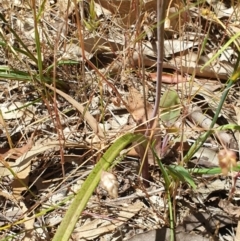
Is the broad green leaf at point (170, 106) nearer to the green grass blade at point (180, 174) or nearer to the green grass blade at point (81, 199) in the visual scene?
the green grass blade at point (180, 174)

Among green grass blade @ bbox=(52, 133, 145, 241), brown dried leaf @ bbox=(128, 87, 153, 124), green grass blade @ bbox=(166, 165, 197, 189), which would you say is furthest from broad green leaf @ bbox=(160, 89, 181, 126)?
green grass blade @ bbox=(52, 133, 145, 241)

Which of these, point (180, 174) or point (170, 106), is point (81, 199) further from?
point (170, 106)

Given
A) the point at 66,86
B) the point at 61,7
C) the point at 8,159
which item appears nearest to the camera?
the point at 8,159

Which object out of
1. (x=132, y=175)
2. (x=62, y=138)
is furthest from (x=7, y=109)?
(x=132, y=175)

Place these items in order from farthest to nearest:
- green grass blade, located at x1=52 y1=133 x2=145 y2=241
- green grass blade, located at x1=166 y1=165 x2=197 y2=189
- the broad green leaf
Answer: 1. the broad green leaf
2. green grass blade, located at x1=166 y1=165 x2=197 y2=189
3. green grass blade, located at x1=52 y1=133 x2=145 y2=241

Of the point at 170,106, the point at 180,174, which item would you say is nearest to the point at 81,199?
the point at 180,174

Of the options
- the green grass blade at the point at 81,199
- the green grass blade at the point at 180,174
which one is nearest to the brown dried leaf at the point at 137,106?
the green grass blade at the point at 180,174

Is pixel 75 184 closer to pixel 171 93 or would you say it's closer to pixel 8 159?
pixel 8 159

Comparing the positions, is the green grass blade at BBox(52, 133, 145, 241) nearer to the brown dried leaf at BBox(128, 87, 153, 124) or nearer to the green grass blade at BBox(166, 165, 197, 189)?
the green grass blade at BBox(166, 165, 197, 189)
